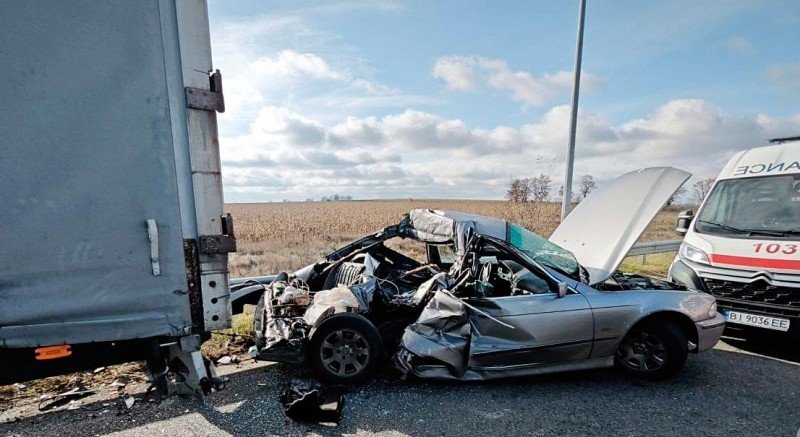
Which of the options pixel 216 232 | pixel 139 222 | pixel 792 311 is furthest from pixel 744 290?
pixel 139 222

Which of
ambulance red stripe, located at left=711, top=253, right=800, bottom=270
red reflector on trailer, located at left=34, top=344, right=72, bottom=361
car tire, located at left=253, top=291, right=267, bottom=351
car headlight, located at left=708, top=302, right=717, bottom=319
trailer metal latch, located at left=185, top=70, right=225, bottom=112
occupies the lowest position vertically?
car headlight, located at left=708, top=302, right=717, bottom=319

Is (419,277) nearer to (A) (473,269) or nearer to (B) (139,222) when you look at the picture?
(A) (473,269)

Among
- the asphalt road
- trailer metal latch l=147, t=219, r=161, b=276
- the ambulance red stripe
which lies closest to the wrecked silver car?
the asphalt road

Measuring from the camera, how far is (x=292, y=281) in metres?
4.79

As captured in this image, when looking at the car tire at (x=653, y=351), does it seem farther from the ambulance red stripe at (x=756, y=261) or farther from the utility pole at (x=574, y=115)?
the utility pole at (x=574, y=115)

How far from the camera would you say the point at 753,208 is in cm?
530

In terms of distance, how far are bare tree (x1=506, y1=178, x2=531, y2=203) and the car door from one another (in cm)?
1063

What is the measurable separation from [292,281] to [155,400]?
1736 mm

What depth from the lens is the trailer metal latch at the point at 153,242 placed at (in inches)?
109

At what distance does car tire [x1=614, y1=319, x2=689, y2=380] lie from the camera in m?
3.89

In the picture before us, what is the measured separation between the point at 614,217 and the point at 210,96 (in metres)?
4.63

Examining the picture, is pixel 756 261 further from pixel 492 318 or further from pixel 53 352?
pixel 53 352

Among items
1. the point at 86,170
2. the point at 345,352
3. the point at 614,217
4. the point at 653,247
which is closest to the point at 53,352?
the point at 86,170

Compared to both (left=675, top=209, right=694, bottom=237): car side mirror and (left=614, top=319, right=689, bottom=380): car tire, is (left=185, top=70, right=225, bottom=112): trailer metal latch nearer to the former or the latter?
(left=614, top=319, right=689, bottom=380): car tire
